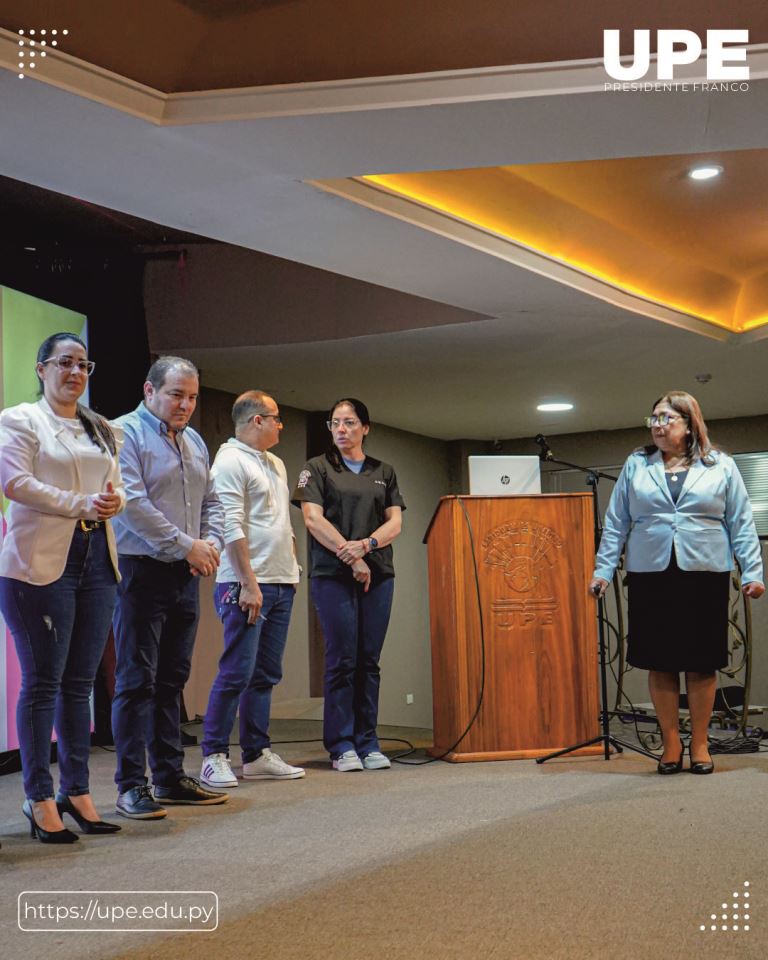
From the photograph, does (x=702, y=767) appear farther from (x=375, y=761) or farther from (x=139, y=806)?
(x=139, y=806)

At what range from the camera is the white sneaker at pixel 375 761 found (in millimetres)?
4184

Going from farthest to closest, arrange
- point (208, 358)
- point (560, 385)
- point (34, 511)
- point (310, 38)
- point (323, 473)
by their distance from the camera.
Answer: point (560, 385), point (208, 358), point (323, 473), point (310, 38), point (34, 511)

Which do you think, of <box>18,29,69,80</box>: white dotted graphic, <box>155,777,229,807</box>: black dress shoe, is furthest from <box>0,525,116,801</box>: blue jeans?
<box>18,29,69,80</box>: white dotted graphic

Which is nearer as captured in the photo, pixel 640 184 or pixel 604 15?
pixel 604 15

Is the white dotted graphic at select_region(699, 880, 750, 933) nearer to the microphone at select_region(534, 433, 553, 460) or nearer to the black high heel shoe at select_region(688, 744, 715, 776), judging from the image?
the black high heel shoe at select_region(688, 744, 715, 776)

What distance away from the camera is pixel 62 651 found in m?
2.79

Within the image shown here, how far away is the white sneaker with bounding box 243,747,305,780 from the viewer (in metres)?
3.94

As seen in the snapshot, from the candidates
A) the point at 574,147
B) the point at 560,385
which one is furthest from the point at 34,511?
the point at 560,385

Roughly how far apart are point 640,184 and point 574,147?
4.77 ft

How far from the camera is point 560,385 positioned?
7.27 metres

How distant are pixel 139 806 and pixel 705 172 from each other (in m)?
3.45

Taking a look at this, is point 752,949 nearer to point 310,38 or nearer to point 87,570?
point 87,570

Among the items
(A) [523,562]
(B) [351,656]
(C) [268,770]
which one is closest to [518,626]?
(A) [523,562]

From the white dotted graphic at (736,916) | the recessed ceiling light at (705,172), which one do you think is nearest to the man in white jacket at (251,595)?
the white dotted graphic at (736,916)
